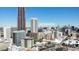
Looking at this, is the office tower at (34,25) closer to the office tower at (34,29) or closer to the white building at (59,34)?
the office tower at (34,29)

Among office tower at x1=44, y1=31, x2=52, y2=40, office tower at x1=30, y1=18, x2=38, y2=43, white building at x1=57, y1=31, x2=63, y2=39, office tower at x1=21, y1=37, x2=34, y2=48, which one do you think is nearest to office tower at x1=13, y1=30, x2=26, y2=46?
office tower at x1=21, y1=37, x2=34, y2=48

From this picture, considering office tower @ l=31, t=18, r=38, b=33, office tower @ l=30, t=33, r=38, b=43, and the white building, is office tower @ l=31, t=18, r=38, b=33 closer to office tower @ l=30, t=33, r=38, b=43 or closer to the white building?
office tower @ l=30, t=33, r=38, b=43

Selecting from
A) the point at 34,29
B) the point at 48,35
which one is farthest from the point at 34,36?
the point at 48,35

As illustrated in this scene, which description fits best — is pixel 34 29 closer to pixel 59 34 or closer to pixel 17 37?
pixel 17 37

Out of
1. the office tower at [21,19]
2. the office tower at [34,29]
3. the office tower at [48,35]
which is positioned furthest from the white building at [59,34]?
the office tower at [21,19]

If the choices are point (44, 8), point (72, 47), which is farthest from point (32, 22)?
point (72, 47)
